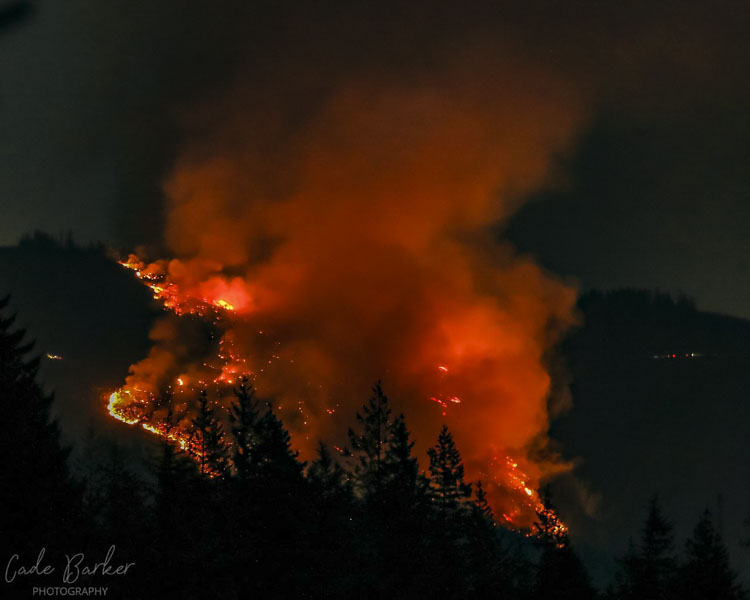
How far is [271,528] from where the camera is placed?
1470 inches

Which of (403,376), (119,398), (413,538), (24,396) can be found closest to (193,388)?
(119,398)

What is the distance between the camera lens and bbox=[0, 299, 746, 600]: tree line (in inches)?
1124

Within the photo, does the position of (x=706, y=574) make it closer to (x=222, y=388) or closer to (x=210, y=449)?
(x=210, y=449)

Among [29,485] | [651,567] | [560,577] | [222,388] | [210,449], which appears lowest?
[29,485]

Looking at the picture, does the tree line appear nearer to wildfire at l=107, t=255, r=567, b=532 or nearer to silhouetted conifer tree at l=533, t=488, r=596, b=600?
silhouetted conifer tree at l=533, t=488, r=596, b=600

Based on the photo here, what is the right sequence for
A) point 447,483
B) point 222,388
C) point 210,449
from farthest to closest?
point 222,388, point 210,449, point 447,483

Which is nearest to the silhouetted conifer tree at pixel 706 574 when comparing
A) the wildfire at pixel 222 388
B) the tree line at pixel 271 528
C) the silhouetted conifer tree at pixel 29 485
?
the tree line at pixel 271 528

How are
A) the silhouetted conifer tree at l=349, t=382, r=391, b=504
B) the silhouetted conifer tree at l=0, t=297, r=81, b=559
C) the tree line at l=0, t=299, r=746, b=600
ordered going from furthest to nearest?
the silhouetted conifer tree at l=349, t=382, r=391, b=504 < the tree line at l=0, t=299, r=746, b=600 < the silhouetted conifer tree at l=0, t=297, r=81, b=559

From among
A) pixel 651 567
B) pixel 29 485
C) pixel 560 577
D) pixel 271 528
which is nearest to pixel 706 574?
pixel 651 567

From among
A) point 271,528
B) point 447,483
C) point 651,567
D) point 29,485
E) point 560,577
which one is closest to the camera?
point 29,485

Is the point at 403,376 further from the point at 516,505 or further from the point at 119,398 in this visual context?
the point at 119,398

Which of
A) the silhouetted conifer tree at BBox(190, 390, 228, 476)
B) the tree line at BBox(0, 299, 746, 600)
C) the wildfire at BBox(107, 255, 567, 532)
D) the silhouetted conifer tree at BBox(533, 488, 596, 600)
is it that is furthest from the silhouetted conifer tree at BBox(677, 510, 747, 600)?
the wildfire at BBox(107, 255, 567, 532)

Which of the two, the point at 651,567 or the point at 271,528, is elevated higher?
the point at 651,567

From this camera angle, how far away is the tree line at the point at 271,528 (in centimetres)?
2855
